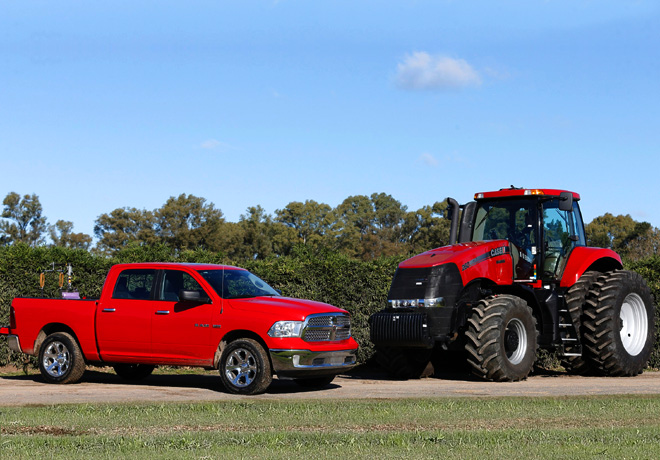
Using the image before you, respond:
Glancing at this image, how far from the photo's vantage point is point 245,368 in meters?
13.2

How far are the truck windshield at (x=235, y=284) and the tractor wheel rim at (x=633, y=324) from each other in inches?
271

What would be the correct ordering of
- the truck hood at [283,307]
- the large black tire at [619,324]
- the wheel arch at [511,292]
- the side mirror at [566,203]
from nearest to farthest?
the truck hood at [283,307], the wheel arch at [511,292], the side mirror at [566,203], the large black tire at [619,324]

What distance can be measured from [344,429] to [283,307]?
3.95 meters

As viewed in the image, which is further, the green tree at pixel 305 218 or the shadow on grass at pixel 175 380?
the green tree at pixel 305 218

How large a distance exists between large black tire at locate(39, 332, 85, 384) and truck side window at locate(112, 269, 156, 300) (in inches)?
44.2

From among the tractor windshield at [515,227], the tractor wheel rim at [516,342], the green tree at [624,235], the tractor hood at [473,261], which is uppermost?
the green tree at [624,235]

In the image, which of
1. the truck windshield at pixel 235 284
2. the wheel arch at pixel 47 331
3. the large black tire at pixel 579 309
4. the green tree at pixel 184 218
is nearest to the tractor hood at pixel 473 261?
the large black tire at pixel 579 309

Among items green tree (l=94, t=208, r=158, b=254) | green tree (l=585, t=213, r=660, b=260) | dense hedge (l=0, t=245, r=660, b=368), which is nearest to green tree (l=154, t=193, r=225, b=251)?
green tree (l=94, t=208, r=158, b=254)

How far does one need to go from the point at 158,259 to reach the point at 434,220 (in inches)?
3279

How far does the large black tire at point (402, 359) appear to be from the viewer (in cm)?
1592

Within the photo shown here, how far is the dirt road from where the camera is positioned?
12.7m

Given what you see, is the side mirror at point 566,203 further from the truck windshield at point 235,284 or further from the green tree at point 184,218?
the green tree at point 184,218

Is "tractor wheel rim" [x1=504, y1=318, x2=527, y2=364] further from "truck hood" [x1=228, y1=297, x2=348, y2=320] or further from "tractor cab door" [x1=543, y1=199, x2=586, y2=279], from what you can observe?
"truck hood" [x1=228, y1=297, x2=348, y2=320]

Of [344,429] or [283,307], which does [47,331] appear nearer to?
[283,307]
